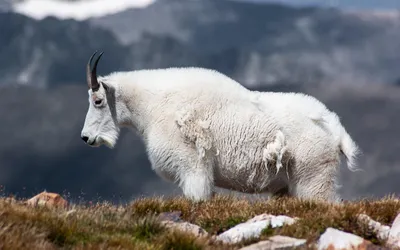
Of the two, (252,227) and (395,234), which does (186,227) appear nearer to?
(252,227)

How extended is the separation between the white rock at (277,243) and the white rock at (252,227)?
1.32 feet

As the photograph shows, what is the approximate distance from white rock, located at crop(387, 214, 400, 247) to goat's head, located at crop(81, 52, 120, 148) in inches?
226

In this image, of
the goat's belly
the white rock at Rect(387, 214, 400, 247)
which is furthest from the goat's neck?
the white rock at Rect(387, 214, 400, 247)

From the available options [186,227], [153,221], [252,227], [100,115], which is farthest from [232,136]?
[153,221]

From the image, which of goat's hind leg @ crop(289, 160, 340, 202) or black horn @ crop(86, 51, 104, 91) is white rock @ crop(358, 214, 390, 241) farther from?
black horn @ crop(86, 51, 104, 91)

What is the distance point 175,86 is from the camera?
44.2ft

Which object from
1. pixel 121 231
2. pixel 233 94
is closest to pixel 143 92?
pixel 233 94

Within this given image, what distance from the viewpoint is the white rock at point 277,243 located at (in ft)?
28.1

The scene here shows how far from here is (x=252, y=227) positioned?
9.68 meters

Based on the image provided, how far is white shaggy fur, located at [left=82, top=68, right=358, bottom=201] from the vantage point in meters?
13.1

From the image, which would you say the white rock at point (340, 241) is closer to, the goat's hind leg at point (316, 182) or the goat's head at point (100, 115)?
the goat's hind leg at point (316, 182)

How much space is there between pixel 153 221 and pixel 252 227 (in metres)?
1.10

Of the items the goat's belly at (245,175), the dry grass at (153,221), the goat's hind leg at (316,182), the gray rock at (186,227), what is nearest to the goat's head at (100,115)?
the goat's belly at (245,175)

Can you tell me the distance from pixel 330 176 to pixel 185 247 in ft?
17.4
